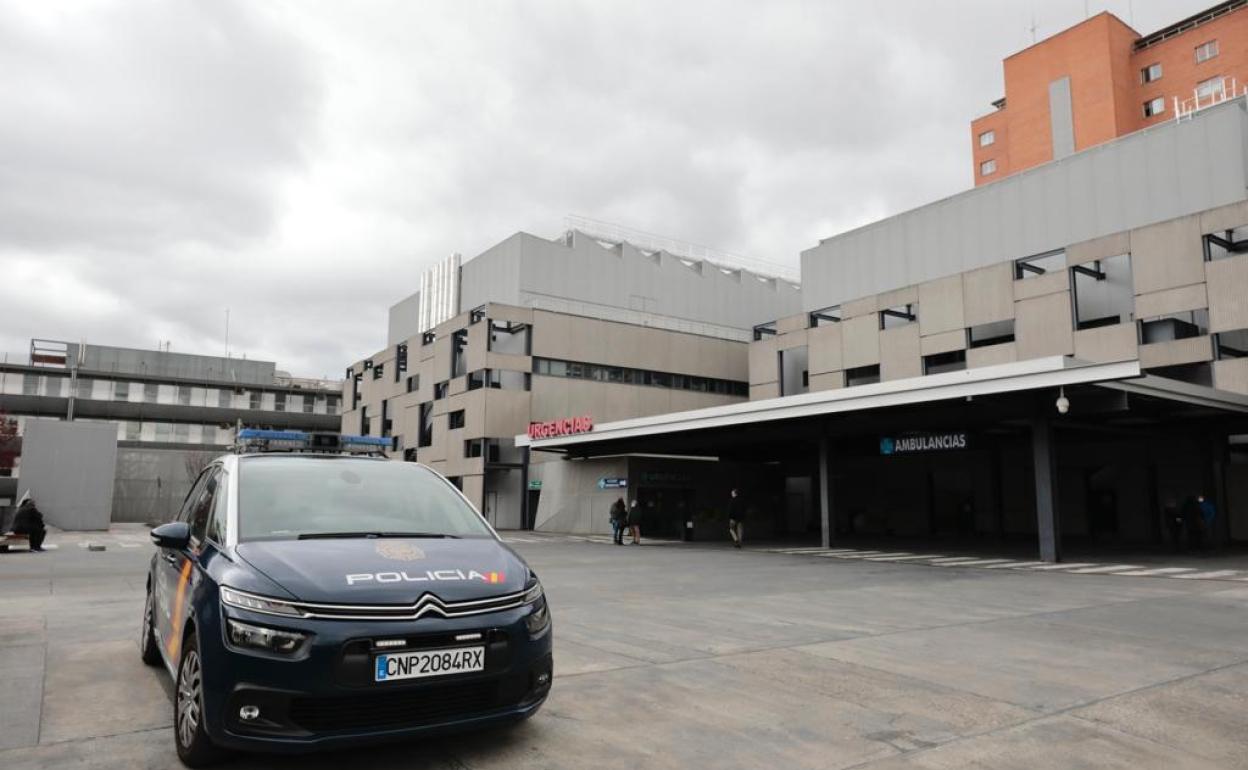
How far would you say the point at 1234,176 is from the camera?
99.1ft

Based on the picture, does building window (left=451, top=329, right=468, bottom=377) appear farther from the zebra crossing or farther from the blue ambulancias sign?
the blue ambulancias sign

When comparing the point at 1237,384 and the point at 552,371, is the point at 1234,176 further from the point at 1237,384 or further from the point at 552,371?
the point at 552,371

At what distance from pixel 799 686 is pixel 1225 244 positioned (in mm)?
31279

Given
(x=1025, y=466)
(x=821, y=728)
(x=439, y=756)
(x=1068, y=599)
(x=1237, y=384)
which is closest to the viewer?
(x=439, y=756)

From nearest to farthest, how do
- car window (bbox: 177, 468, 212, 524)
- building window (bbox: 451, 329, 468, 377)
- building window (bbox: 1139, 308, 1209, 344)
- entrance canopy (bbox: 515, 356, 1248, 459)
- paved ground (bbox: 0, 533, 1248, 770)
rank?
paved ground (bbox: 0, 533, 1248, 770), car window (bbox: 177, 468, 212, 524), entrance canopy (bbox: 515, 356, 1248, 459), building window (bbox: 1139, 308, 1209, 344), building window (bbox: 451, 329, 468, 377)

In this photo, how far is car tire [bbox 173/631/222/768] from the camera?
3.82 meters

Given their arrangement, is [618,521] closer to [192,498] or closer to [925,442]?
[925,442]

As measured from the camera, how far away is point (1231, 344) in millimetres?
27422

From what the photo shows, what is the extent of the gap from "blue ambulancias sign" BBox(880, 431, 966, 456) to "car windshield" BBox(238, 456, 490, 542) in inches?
783

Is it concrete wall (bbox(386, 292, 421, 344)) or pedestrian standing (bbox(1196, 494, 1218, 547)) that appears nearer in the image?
pedestrian standing (bbox(1196, 494, 1218, 547))

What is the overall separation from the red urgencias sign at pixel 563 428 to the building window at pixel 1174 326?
21.4m

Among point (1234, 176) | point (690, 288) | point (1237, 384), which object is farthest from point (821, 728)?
point (690, 288)

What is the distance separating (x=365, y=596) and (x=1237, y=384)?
32.0 m

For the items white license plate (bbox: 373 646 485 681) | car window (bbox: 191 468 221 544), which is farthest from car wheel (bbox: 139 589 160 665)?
white license plate (bbox: 373 646 485 681)
